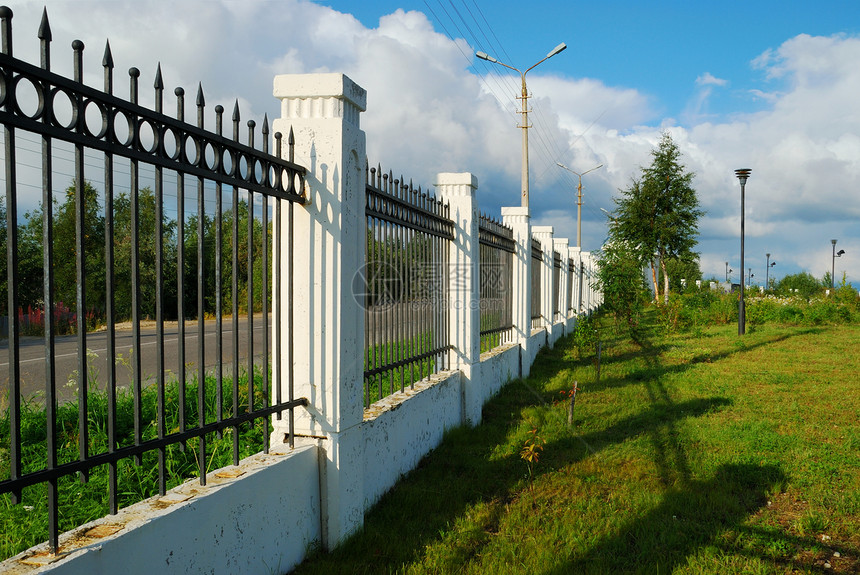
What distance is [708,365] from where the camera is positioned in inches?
448

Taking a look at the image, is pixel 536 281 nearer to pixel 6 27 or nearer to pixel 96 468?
pixel 96 468

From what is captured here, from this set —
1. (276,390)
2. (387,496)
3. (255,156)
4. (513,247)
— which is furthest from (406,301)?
(513,247)

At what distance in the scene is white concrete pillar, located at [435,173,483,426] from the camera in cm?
677

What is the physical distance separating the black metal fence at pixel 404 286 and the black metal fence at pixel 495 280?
4.87 feet

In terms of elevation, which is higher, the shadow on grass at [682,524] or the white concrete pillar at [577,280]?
the white concrete pillar at [577,280]

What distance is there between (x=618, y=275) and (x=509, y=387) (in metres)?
4.98

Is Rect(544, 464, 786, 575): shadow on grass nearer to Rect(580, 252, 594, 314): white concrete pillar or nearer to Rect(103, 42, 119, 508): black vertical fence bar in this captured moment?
Rect(103, 42, 119, 508): black vertical fence bar

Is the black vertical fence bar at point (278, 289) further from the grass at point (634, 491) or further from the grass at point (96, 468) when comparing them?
the grass at point (634, 491)

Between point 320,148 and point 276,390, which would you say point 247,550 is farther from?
point 320,148

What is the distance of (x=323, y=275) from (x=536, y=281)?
1001 cm

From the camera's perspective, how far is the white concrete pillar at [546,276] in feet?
47.3

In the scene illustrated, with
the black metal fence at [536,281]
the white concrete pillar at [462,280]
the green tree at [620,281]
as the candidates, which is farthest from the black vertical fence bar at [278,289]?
the green tree at [620,281]

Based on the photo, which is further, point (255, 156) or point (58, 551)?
point (255, 156)

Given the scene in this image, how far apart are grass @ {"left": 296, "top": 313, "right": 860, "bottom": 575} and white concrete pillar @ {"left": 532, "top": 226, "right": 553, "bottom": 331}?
5.54 metres
